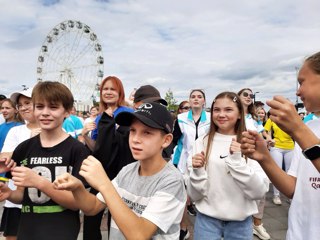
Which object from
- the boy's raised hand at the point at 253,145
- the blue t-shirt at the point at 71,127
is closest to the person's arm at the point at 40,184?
the boy's raised hand at the point at 253,145

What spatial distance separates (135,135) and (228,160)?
33.8 inches

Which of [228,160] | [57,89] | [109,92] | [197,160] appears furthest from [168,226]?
[109,92]

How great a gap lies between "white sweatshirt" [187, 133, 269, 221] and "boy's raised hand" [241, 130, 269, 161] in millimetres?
475

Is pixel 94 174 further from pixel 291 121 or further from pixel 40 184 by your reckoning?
pixel 291 121

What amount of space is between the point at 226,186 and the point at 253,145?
2.48 feet

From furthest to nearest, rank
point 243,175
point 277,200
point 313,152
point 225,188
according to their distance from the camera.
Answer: point 277,200
point 225,188
point 243,175
point 313,152

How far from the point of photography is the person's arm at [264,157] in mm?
1460

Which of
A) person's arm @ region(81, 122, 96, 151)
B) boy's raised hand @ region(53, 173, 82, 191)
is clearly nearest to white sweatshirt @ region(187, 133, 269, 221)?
boy's raised hand @ region(53, 173, 82, 191)

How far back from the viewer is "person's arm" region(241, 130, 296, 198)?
1460 mm

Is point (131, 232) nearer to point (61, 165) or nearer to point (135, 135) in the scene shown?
point (135, 135)

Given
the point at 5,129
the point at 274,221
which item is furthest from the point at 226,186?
the point at 5,129

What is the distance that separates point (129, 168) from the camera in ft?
5.40

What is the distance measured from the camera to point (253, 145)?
1.47 meters

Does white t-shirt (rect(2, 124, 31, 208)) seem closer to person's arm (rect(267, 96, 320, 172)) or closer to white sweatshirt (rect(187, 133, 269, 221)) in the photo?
white sweatshirt (rect(187, 133, 269, 221))
